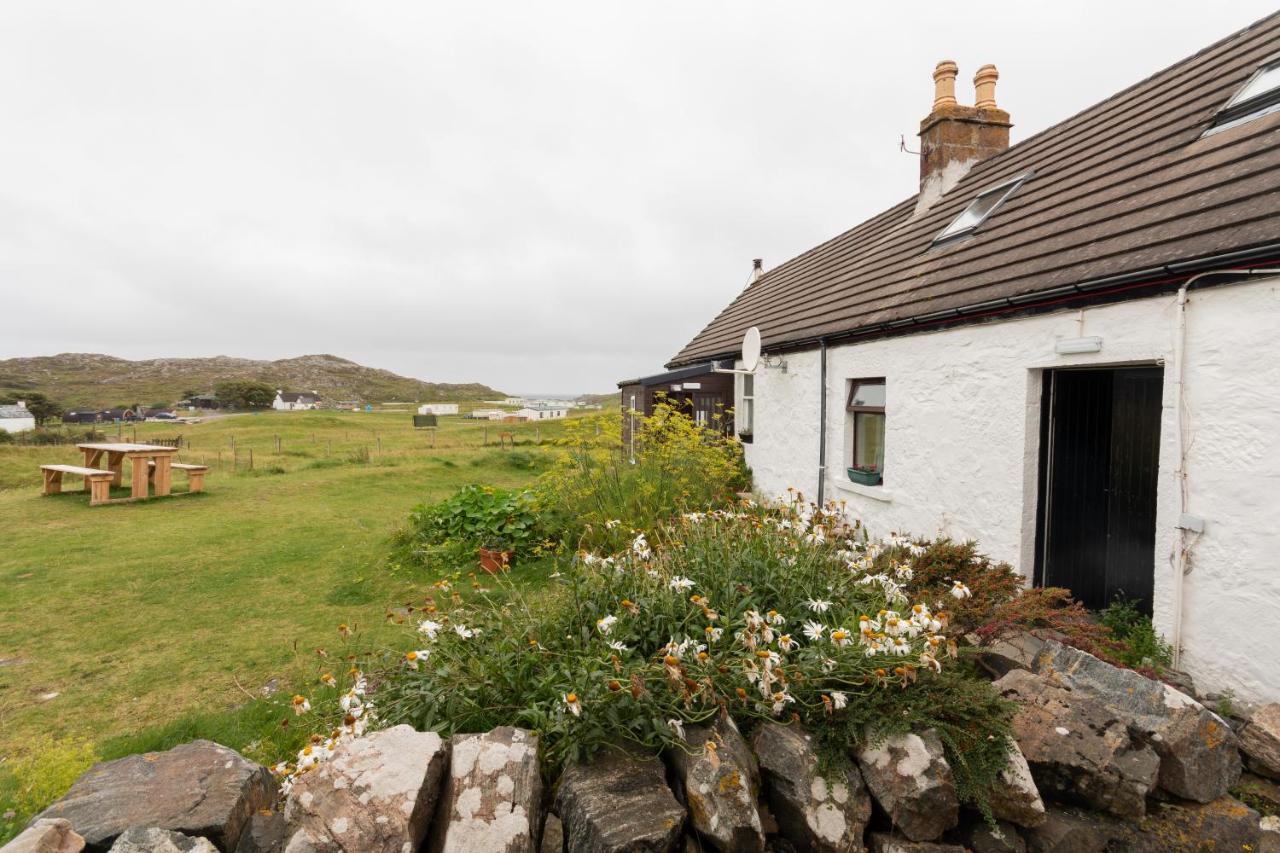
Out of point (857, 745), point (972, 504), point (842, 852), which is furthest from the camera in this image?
point (972, 504)

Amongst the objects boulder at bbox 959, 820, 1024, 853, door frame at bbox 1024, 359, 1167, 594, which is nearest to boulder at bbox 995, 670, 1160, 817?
boulder at bbox 959, 820, 1024, 853

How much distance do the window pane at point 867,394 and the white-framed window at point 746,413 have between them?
3769 millimetres

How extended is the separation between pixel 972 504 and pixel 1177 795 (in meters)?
3.28

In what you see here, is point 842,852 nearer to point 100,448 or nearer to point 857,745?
point 857,745

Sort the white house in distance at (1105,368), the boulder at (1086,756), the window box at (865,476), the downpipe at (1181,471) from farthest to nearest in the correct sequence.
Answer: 1. the window box at (865,476)
2. the downpipe at (1181,471)
3. the white house in distance at (1105,368)
4. the boulder at (1086,756)

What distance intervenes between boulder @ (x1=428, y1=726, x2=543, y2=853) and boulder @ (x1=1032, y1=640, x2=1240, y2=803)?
9.88 ft

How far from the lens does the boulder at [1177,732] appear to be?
2.99 m

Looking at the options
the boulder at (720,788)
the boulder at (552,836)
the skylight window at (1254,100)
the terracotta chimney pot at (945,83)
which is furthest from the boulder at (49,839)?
the terracotta chimney pot at (945,83)

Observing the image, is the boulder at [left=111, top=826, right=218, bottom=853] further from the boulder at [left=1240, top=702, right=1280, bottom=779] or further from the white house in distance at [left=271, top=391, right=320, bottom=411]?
the white house in distance at [left=271, top=391, right=320, bottom=411]

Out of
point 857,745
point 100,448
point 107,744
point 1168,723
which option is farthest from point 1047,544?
point 100,448

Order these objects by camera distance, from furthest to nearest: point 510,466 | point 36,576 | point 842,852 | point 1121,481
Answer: point 510,466 < point 36,576 < point 1121,481 < point 842,852

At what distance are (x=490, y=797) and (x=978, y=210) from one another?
356 inches

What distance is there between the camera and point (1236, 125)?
5199 mm

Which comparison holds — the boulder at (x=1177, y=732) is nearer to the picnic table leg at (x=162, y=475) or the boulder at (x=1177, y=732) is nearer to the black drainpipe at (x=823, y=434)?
the black drainpipe at (x=823, y=434)
